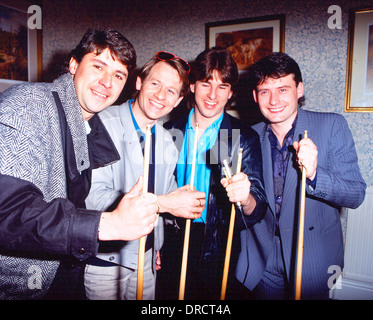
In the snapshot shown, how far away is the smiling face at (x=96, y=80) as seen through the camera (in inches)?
48.9

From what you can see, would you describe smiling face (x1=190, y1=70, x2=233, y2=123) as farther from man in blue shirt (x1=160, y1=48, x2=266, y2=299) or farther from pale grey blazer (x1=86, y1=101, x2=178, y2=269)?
pale grey blazer (x1=86, y1=101, x2=178, y2=269)

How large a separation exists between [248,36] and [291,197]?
1.57m

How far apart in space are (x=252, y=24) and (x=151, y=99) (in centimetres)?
140

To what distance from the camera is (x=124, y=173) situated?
1.41 metres

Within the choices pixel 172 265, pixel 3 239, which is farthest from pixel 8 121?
pixel 172 265

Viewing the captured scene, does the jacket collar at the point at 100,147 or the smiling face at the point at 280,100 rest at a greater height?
the smiling face at the point at 280,100

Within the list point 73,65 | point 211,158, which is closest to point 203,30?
point 211,158

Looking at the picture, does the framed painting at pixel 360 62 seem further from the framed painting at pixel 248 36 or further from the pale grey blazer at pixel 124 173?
the pale grey blazer at pixel 124 173

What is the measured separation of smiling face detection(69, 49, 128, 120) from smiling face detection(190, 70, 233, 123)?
57 cm

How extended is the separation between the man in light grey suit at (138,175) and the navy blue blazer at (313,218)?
1.59ft

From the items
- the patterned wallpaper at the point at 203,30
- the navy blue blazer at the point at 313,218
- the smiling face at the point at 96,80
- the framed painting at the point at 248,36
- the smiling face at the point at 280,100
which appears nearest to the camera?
the smiling face at the point at 96,80
